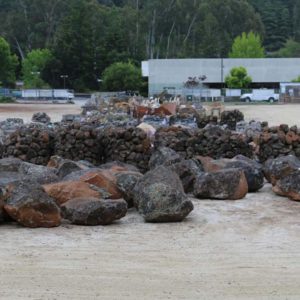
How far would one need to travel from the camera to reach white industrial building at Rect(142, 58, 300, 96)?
90.4m

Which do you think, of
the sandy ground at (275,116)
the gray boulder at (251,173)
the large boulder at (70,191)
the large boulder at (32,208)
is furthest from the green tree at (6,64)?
the large boulder at (32,208)

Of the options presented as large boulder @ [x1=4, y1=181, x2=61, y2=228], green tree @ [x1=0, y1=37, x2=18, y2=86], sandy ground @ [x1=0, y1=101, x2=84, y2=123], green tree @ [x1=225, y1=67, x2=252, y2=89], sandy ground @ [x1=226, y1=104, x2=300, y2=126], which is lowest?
sandy ground @ [x1=226, y1=104, x2=300, y2=126]

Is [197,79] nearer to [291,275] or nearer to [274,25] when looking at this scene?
[274,25]

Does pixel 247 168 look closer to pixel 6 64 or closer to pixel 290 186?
pixel 290 186

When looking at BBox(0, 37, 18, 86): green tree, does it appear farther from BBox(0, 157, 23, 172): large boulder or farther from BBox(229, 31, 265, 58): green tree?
BBox(0, 157, 23, 172): large boulder

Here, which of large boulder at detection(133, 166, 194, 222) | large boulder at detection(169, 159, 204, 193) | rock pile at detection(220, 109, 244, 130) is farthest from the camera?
rock pile at detection(220, 109, 244, 130)

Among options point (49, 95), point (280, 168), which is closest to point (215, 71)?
point (49, 95)

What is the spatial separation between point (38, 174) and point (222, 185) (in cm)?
339

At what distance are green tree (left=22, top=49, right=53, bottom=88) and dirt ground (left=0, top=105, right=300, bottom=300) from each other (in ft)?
302

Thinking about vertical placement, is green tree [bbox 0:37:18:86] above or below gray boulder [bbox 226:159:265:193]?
above

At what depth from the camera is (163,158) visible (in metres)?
14.8

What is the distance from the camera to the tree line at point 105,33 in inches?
4011

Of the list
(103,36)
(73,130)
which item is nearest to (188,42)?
(103,36)

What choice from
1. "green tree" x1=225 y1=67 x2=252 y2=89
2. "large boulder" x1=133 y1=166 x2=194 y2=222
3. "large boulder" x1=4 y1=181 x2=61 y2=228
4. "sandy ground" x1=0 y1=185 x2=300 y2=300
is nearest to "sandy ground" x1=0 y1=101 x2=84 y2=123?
"green tree" x1=225 y1=67 x2=252 y2=89
